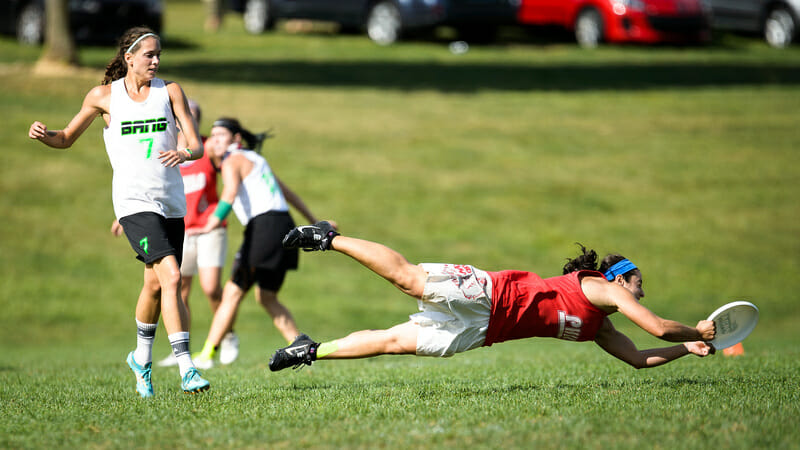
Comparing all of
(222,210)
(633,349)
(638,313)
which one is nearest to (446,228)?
(222,210)

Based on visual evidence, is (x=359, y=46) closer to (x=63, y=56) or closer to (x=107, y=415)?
A: (x=63, y=56)

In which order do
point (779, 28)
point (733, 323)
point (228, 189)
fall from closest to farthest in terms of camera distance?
point (733, 323)
point (228, 189)
point (779, 28)

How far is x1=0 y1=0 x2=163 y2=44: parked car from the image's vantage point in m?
23.8

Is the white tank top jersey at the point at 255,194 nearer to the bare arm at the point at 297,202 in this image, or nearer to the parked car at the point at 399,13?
the bare arm at the point at 297,202

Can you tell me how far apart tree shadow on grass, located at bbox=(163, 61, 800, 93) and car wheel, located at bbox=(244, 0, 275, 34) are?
4.70 metres

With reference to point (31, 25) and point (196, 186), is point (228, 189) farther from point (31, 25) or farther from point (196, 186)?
point (31, 25)

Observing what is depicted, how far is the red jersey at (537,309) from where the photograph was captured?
223 inches

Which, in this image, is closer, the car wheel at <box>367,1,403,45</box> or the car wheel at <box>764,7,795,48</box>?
the car wheel at <box>367,1,403,45</box>

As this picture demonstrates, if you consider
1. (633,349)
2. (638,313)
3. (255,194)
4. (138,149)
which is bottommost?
(633,349)

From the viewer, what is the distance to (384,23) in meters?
26.3

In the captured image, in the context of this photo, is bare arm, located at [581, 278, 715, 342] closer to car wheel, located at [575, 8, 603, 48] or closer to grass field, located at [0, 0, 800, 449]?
grass field, located at [0, 0, 800, 449]

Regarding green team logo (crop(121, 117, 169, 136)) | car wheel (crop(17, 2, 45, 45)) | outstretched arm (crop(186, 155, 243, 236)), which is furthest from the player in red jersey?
car wheel (crop(17, 2, 45, 45))

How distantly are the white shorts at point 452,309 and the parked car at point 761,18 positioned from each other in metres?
26.4

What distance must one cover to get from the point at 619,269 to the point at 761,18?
86.1 feet
